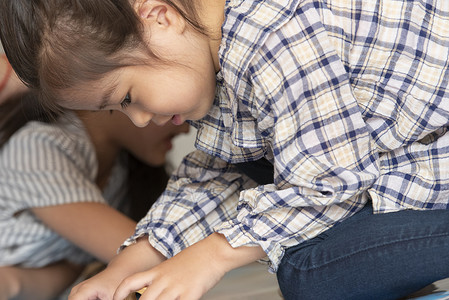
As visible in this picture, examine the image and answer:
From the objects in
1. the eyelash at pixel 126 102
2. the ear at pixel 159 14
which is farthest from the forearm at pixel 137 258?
the ear at pixel 159 14

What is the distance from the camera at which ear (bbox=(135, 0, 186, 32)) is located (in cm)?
80

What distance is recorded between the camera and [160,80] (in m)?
0.82

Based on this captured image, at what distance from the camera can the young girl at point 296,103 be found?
788 mm

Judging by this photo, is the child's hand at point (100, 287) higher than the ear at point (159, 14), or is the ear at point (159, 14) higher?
the ear at point (159, 14)

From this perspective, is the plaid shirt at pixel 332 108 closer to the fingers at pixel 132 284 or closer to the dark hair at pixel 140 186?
the fingers at pixel 132 284

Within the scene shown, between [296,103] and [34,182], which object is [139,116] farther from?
[34,182]

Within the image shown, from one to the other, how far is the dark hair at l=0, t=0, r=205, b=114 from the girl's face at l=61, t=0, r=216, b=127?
0.04 feet

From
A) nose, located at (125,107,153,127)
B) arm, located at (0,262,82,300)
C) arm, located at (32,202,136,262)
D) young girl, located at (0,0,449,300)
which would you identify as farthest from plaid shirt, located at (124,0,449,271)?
arm, located at (0,262,82,300)

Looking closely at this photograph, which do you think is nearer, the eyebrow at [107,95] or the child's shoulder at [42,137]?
the eyebrow at [107,95]

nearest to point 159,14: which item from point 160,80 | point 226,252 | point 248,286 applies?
point 160,80

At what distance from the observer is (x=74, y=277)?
131 centimetres

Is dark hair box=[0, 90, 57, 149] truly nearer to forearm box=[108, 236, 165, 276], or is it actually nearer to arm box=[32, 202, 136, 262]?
arm box=[32, 202, 136, 262]

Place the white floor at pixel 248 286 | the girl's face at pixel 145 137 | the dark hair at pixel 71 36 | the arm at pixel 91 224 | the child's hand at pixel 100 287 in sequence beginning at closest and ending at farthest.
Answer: the dark hair at pixel 71 36 → the child's hand at pixel 100 287 → the white floor at pixel 248 286 → the arm at pixel 91 224 → the girl's face at pixel 145 137

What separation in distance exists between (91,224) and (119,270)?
0.33 meters
